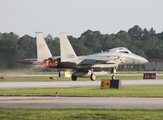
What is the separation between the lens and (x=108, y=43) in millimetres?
171875

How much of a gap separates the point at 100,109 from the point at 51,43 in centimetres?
12146

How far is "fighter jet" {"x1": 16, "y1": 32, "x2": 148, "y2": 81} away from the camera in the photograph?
6519 centimetres

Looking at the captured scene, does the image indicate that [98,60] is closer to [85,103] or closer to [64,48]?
[64,48]

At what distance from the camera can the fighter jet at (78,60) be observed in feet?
214

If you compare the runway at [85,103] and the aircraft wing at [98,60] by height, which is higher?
the aircraft wing at [98,60]

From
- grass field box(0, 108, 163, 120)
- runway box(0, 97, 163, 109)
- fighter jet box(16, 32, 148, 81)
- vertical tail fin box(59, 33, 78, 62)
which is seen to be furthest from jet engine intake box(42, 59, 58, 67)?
grass field box(0, 108, 163, 120)

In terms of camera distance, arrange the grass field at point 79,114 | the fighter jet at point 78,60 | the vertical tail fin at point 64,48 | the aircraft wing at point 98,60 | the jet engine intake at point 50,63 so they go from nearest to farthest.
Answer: the grass field at point 79,114 < the jet engine intake at point 50,63 < the vertical tail fin at point 64,48 < the fighter jet at point 78,60 < the aircraft wing at point 98,60

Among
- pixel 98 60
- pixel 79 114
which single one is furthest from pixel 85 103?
pixel 98 60

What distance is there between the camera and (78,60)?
6775cm

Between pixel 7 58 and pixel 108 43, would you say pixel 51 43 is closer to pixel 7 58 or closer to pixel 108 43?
pixel 108 43

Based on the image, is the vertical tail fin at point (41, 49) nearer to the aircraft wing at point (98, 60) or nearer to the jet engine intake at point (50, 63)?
the jet engine intake at point (50, 63)

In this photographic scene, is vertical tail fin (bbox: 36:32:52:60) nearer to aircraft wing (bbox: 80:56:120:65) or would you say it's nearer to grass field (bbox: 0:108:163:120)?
aircraft wing (bbox: 80:56:120:65)

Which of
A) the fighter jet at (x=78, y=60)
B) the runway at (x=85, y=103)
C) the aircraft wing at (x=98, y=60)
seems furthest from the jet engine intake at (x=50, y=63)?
the runway at (x=85, y=103)

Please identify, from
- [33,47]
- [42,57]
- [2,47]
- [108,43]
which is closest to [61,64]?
[42,57]
